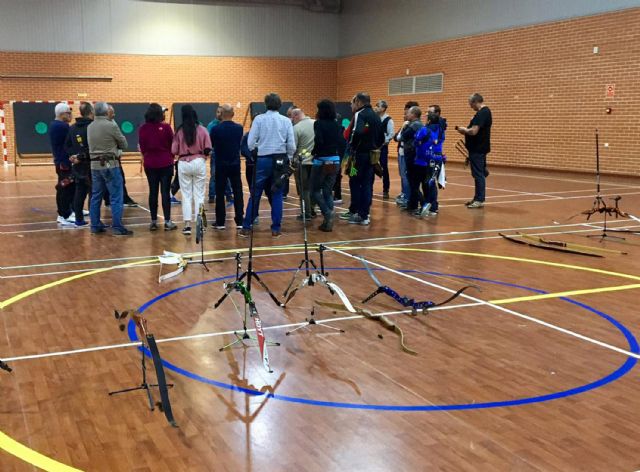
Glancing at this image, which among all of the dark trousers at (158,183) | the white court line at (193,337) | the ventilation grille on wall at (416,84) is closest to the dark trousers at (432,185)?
the dark trousers at (158,183)

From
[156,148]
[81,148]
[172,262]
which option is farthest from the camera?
[81,148]

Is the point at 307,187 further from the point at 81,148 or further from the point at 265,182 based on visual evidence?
the point at 81,148

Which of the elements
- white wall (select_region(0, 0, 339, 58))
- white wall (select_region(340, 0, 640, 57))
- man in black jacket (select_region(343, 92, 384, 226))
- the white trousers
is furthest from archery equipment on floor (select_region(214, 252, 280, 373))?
white wall (select_region(0, 0, 339, 58))

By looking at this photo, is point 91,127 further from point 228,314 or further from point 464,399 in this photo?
point 464,399

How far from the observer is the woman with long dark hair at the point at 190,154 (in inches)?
295

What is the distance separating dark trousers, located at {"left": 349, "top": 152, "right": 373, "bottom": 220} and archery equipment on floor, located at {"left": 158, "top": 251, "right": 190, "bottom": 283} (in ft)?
9.34

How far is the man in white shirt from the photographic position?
24.6 ft

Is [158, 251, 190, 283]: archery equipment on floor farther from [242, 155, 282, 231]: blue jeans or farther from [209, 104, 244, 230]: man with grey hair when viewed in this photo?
[209, 104, 244, 230]: man with grey hair

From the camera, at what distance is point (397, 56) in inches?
827

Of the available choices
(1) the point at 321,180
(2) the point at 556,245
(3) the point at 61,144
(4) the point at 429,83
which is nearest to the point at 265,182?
(1) the point at 321,180

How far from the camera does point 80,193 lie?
8258 millimetres

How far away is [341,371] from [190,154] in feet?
15.0

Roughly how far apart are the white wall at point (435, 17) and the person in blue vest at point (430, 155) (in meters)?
7.57

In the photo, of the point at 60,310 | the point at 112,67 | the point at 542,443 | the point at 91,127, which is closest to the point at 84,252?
the point at 91,127
